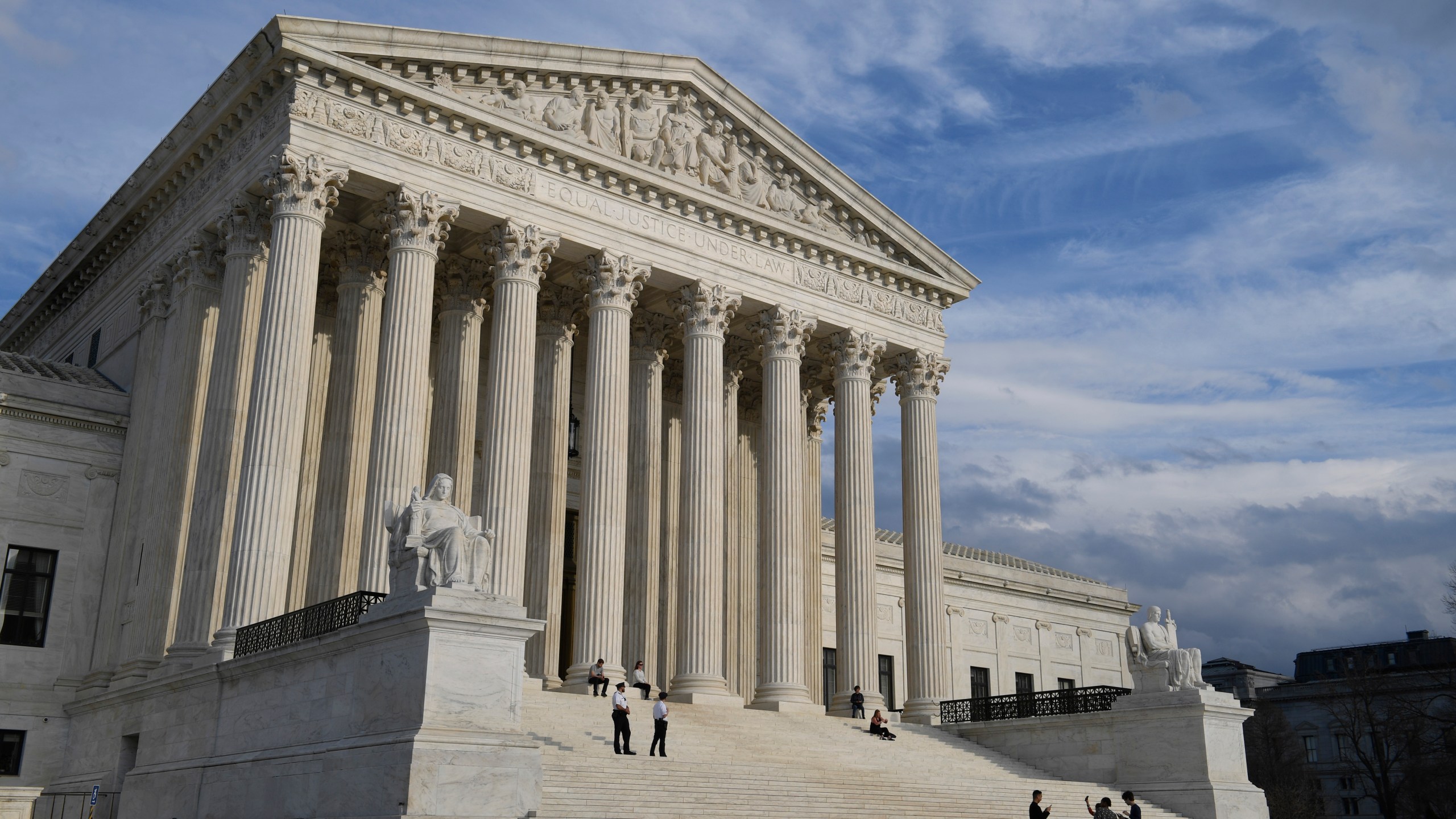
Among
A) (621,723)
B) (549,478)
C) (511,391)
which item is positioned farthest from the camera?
(549,478)

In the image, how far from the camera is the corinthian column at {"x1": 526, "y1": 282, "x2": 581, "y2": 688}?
3453 centimetres

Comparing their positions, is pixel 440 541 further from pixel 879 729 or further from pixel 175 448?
pixel 879 729

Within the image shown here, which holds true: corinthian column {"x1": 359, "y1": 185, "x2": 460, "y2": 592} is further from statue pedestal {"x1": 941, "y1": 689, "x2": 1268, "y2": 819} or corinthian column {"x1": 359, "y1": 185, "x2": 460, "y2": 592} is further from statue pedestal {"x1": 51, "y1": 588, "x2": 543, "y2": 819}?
statue pedestal {"x1": 941, "y1": 689, "x2": 1268, "y2": 819}

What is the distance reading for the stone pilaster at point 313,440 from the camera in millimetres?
31828

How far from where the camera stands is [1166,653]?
30906 millimetres

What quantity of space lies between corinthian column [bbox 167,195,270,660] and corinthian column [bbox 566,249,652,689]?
8514 millimetres

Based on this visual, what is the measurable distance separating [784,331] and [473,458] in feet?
33.9

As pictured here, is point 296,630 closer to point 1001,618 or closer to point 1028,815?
point 1028,815

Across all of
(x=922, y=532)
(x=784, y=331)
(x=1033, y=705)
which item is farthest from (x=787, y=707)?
(x=784, y=331)

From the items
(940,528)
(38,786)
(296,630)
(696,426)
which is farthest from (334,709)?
(940,528)

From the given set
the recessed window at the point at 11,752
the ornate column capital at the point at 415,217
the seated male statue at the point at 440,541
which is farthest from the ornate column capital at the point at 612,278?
the recessed window at the point at 11,752

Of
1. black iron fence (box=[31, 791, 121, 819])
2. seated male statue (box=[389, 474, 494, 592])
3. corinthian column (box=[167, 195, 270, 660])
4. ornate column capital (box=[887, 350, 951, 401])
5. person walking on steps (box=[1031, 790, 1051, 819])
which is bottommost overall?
black iron fence (box=[31, 791, 121, 819])

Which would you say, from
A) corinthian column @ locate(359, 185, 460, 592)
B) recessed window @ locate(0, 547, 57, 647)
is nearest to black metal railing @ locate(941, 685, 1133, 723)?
corinthian column @ locate(359, 185, 460, 592)

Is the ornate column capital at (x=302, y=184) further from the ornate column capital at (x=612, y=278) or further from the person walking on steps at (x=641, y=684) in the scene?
the person walking on steps at (x=641, y=684)
